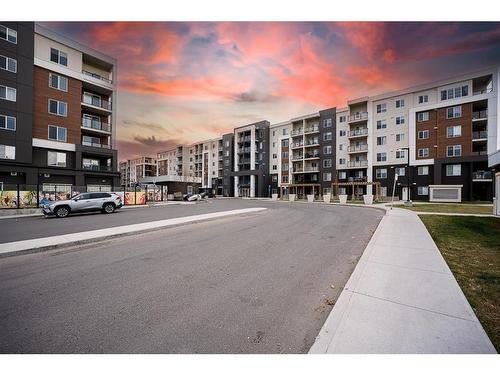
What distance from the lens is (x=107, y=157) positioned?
3444cm

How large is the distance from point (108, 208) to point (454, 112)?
49.5m

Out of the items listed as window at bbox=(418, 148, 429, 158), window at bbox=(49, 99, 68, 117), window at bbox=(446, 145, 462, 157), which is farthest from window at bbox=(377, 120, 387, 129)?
window at bbox=(49, 99, 68, 117)

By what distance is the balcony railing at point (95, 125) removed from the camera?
31.8m

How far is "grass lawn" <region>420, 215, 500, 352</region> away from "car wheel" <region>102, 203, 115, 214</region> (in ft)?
72.3

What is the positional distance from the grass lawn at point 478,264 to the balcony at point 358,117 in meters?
40.0

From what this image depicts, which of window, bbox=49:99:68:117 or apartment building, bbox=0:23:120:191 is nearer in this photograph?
apartment building, bbox=0:23:120:191

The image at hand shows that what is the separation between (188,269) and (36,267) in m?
3.97

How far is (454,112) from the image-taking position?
36.1m

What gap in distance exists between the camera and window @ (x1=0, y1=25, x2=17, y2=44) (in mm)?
24828

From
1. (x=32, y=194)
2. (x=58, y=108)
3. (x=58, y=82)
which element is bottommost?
(x=32, y=194)

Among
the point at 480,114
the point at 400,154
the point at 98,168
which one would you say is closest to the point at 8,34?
the point at 98,168

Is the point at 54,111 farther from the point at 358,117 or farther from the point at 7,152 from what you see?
the point at 358,117

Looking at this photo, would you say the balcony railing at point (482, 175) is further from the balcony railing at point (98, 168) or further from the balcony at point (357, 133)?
the balcony railing at point (98, 168)

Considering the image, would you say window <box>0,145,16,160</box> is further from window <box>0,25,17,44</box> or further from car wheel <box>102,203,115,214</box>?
car wheel <box>102,203,115,214</box>
